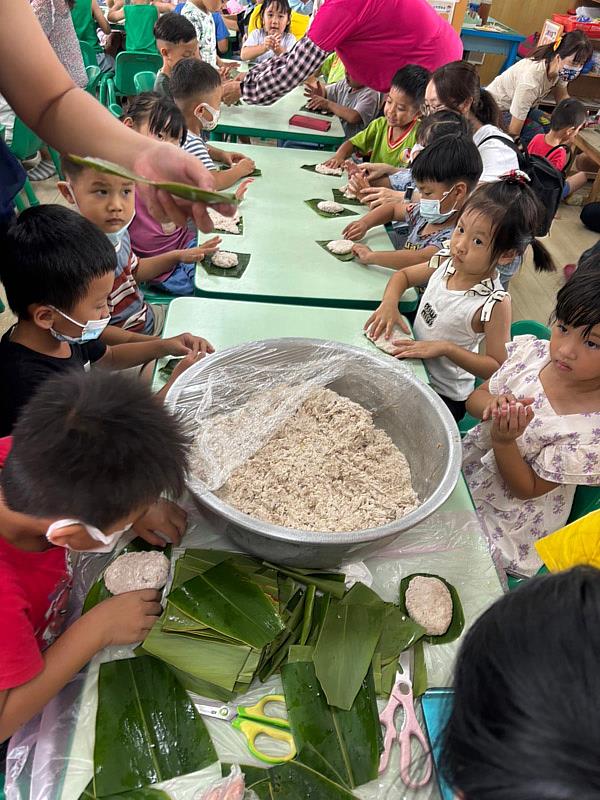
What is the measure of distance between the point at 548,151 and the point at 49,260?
4.32 m

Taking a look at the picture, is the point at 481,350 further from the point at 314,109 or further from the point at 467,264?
the point at 314,109

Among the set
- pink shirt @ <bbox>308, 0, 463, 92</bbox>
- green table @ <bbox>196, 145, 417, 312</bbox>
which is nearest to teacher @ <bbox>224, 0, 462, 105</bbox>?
pink shirt @ <bbox>308, 0, 463, 92</bbox>

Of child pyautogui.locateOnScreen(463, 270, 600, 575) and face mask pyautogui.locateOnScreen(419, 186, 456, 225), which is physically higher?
face mask pyautogui.locateOnScreen(419, 186, 456, 225)

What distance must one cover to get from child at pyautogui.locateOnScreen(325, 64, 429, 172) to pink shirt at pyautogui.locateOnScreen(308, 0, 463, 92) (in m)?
0.31

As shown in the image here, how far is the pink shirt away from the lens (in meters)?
2.67

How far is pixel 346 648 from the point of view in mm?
863

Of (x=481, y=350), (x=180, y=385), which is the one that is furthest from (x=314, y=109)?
(x=180, y=385)

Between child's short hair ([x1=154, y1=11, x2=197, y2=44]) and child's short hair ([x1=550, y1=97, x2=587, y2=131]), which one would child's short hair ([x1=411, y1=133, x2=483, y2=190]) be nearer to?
child's short hair ([x1=154, y1=11, x2=197, y2=44])

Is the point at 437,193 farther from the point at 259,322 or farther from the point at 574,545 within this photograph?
the point at 574,545

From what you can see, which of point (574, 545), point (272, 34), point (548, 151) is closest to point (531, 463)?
point (574, 545)

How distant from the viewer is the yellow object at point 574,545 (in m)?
1.02

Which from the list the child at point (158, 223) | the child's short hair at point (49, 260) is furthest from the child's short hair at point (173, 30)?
the child's short hair at point (49, 260)

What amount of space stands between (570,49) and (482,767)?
5742mm

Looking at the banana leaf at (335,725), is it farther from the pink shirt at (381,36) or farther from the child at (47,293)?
the pink shirt at (381,36)
